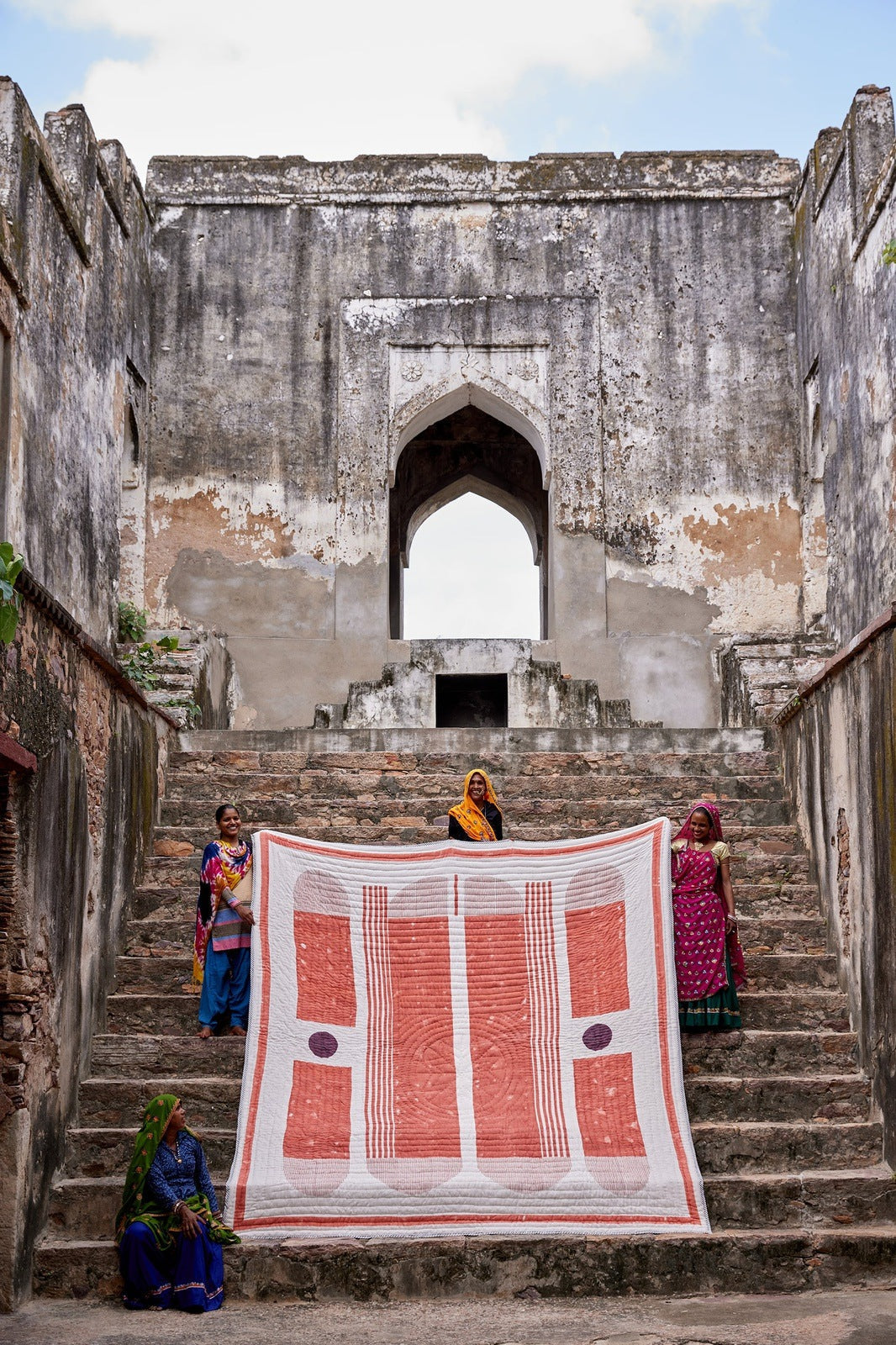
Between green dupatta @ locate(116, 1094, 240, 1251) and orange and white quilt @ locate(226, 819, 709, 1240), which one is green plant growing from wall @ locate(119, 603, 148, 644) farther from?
green dupatta @ locate(116, 1094, 240, 1251)

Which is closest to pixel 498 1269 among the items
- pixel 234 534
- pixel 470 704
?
pixel 470 704

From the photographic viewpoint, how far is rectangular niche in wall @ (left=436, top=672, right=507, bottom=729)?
39.3ft

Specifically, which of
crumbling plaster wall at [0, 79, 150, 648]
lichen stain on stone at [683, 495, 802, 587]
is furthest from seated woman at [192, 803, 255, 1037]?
Answer: lichen stain on stone at [683, 495, 802, 587]

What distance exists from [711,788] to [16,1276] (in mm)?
4362

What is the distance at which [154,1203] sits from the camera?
5.19 meters

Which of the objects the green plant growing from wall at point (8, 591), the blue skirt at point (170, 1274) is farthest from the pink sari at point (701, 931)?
the green plant growing from wall at point (8, 591)

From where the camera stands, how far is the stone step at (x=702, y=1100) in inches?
237

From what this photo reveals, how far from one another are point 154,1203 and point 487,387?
28.3ft

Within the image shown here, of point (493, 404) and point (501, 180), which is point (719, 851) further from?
point (501, 180)

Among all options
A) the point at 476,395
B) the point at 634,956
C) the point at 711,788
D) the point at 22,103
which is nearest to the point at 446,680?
the point at 476,395

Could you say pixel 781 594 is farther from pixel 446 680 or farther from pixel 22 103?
pixel 22 103

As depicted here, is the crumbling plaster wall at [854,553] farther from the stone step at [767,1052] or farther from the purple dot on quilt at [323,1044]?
the purple dot on quilt at [323,1044]

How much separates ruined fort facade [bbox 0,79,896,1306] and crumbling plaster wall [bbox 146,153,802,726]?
0.02m

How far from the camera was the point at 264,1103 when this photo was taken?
19.0 feet
